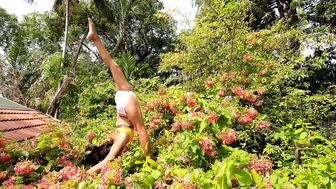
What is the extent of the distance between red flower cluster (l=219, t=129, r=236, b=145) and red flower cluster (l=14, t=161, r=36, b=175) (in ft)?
4.30

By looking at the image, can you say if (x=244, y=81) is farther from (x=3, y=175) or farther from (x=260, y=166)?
(x=3, y=175)

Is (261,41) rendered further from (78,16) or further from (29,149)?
(78,16)

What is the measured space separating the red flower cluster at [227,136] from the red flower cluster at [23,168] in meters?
1.31

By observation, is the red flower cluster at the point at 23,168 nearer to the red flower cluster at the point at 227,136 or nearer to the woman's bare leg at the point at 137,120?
the woman's bare leg at the point at 137,120

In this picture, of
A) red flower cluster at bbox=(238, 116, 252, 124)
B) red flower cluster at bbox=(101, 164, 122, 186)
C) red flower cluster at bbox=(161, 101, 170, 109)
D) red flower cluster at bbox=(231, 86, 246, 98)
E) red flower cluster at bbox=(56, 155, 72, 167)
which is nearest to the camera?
red flower cluster at bbox=(101, 164, 122, 186)

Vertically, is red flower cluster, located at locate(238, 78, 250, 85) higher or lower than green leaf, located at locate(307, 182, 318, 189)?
higher

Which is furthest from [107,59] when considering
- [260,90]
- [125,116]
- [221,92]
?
[260,90]

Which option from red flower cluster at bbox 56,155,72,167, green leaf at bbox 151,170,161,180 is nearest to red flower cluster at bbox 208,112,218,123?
green leaf at bbox 151,170,161,180

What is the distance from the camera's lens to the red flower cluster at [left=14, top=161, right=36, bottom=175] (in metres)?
1.32

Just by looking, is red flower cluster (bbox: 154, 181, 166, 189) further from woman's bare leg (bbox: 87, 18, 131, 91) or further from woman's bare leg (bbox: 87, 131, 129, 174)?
woman's bare leg (bbox: 87, 18, 131, 91)

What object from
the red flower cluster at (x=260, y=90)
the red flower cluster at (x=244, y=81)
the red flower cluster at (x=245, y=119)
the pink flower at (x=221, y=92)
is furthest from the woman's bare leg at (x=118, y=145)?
the red flower cluster at (x=244, y=81)

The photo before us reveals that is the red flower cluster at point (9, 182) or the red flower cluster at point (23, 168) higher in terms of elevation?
the red flower cluster at point (23, 168)

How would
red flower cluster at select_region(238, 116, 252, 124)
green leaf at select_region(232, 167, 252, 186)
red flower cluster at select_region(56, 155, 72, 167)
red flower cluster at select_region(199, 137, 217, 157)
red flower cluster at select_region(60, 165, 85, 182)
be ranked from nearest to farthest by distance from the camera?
green leaf at select_region(232, 167, 252, 186) → red flower cluster at select_region(60, 165, 85, 182) → red flower cluster at select_region(199, 137, 217, 157) → red flower cluster at select_region(56, 155, 72, 167) → red flower cluster at select_region(238, 116, 252, 124)

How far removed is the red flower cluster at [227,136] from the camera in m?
1.63
